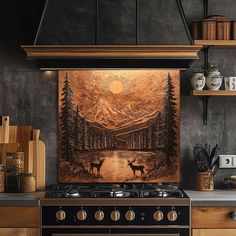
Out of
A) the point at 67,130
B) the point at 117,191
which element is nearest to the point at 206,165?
the point at 117,191

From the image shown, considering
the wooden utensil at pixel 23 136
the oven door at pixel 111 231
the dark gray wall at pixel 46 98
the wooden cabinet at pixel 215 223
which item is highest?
the dark gray wall at pixel 46 98

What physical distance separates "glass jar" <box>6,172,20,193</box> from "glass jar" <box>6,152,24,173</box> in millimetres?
51

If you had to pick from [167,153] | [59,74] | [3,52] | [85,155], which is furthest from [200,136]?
[3,52]

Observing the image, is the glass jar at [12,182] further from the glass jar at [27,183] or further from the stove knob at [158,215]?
the stove knob at [158,215]

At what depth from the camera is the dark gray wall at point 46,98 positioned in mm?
3992

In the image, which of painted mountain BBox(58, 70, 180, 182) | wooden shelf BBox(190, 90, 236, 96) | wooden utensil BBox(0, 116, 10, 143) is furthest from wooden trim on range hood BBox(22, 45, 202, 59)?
wooden utensil BBox(0, 116, 10, 143)

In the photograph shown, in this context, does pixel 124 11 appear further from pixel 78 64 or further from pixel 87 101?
pixel 87 101

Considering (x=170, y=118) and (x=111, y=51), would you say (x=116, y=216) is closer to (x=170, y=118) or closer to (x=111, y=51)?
(x=170, y=118)

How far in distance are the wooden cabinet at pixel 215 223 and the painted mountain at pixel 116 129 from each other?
2.17 feet

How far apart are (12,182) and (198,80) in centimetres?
151

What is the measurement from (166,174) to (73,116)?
2.68ft

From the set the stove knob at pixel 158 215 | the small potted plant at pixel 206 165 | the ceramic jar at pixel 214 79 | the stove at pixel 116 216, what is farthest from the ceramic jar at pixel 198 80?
the stove knob at pixel 158 215

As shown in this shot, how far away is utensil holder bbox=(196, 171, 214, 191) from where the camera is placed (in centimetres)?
378

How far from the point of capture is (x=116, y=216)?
3371mm
